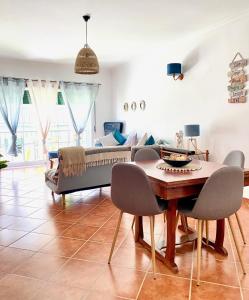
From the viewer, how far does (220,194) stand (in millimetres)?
1961

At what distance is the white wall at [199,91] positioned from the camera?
13.0 feet

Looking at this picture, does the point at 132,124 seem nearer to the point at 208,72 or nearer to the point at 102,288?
the point at 208,72

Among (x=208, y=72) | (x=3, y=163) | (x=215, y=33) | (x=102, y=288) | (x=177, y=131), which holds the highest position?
(x=215, y=33)

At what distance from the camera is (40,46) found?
5.17m

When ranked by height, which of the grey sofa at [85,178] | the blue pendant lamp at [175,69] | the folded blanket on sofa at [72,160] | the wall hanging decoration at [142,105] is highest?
the blue pendant lamp at [175,69]

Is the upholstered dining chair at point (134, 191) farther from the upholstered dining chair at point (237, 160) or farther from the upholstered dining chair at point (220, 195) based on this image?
the upholstered dining chair at point (237, 160)

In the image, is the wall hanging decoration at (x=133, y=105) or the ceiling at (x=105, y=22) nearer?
the ceiling at (x=105, y=22)

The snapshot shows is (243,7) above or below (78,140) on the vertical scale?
above

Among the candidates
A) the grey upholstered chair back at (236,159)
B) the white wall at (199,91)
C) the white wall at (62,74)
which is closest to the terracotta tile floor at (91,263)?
the grey upholstered chair back at (236,159)

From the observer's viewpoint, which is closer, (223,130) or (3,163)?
(3,163)

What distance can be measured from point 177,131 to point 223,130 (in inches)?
44.3

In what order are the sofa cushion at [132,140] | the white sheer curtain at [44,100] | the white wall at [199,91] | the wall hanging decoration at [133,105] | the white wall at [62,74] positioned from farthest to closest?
the white sheer curtain at [44,100]
the wall hanging decoration at [133,105]
the white wall at [62,74]
the sofa cushion at [132,140]
the white wall at [199,91]

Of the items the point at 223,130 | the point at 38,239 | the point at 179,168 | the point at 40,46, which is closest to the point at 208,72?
the point at 223,130

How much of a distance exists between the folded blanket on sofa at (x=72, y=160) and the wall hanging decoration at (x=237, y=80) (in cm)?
235
